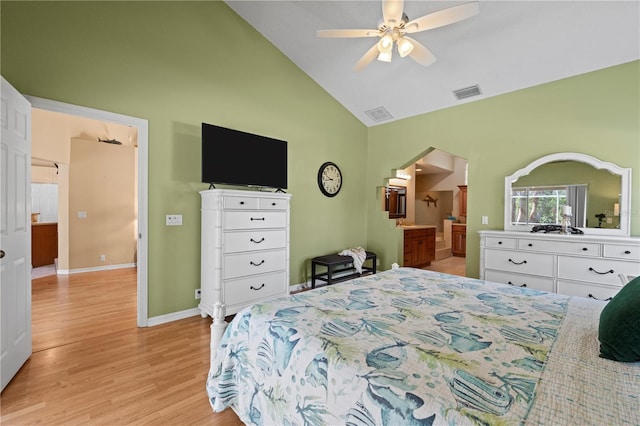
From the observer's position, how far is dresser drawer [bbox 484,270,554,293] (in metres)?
3.18

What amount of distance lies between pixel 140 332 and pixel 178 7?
340 centimetres

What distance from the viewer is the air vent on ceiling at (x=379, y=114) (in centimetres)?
473

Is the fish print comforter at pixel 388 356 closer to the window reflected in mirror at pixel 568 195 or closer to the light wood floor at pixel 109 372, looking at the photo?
the light wood floor at pixel 109 372

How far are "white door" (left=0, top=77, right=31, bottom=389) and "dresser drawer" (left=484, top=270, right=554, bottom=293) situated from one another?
455 centimetres

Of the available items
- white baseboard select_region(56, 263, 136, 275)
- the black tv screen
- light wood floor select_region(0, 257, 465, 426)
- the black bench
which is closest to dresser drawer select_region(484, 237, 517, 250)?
Result: the black bench

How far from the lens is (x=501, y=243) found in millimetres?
3508

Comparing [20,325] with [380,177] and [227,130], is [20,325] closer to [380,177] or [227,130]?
[227,130]

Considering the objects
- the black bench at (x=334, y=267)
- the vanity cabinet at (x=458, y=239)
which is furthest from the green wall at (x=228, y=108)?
the vanity cabinet at (x=458, y=239)

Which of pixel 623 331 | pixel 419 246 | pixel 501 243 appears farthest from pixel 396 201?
pixel 623 331

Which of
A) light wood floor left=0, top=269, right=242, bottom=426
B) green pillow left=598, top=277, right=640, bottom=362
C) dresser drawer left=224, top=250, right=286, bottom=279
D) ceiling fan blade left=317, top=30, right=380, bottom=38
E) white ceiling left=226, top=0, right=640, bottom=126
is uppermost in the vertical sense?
white ceiling left=226, top=0, right=640, bottom=126

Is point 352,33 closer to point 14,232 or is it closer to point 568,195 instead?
point 14,232

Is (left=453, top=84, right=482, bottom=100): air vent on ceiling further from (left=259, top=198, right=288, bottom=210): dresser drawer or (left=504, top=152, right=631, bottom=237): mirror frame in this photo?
(left=259, top=198, right=288, bottom=210): dresser drawer

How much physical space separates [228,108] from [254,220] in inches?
57.2

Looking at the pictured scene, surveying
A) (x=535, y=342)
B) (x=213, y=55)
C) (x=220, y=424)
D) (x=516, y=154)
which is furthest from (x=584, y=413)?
(x=213, y=55)
